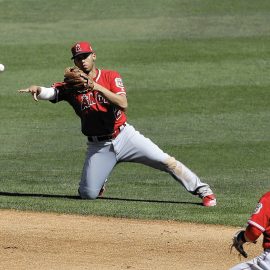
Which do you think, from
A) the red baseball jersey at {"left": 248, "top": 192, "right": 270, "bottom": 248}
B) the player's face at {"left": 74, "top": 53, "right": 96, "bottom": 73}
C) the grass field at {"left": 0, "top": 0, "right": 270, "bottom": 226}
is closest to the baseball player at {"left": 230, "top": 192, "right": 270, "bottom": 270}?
the red baseball jersey at {"left": 248, "top": 192, "right": 270, "bottom": 248}

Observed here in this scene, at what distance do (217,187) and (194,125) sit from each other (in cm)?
332

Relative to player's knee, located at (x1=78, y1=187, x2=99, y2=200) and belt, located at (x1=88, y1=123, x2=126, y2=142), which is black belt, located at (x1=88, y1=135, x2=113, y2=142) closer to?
belt, located at (x1=88, y1=123, x2=126, y2=142)

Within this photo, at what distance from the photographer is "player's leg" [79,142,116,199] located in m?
11.0

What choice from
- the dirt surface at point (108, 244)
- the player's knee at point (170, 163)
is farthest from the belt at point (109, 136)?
the dirt surface at point (108, 244)

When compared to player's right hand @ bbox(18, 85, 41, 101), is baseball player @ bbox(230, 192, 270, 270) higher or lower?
lower

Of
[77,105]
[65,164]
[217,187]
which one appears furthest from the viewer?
[65,164]

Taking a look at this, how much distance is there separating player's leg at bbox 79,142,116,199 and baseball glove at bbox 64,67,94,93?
2.95 ft

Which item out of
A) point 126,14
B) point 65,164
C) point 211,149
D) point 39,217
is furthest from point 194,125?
point 126,14

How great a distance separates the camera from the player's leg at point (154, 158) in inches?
420

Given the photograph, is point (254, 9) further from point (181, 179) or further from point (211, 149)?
point (181, 179)

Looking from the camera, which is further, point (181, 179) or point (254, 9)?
point (254, 9)

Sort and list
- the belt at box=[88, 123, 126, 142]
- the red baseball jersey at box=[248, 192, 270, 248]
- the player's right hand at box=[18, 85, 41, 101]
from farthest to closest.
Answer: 1. the belt at box=[88, 123, 126, 142]
2. the player's right hand at box=[18, 85, 41, 101]
3. the red baseball jersey at box=[248, 192, 270, 248]

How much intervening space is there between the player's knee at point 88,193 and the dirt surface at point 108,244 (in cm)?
80

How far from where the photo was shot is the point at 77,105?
35.7 feet
